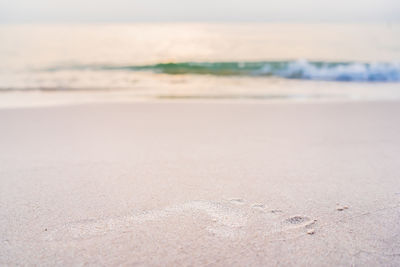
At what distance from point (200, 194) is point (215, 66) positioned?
1052cm

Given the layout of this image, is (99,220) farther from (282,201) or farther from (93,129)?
(93,129)

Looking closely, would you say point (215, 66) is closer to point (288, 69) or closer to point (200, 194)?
point (288, 69)

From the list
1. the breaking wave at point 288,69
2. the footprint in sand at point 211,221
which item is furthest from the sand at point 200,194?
the breaking wave at point 288,69

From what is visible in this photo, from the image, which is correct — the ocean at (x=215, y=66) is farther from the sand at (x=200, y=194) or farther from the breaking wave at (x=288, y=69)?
the sand at (x=200, y=194)

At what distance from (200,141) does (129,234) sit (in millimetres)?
1679

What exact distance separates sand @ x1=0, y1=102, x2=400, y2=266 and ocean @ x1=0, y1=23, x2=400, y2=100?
3048mm

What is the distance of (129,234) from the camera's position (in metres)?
1.67

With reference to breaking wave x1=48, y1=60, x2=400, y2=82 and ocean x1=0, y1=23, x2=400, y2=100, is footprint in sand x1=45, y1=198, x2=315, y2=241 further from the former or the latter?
breaking wave x1=48, y1=60, x2=400, y2=82

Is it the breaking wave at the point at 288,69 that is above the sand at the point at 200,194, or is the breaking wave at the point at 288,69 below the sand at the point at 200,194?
below

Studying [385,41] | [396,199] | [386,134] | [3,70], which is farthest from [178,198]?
[385,41]

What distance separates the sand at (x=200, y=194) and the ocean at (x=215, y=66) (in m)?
3.05

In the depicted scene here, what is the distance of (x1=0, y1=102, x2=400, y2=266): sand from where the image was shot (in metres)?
1.55

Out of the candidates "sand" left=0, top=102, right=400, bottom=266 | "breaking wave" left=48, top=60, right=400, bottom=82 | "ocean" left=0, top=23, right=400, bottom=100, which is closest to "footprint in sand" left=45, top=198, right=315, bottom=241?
"sand" left=0, top=102, right=400, bottom=266

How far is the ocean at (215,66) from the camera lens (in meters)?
7.53
